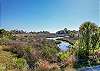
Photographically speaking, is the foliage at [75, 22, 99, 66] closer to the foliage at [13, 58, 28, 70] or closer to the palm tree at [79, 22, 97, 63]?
the palm tree at [79, 22, 97, 63]

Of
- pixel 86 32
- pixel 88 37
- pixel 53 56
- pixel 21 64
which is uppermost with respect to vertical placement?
pixel 86 32

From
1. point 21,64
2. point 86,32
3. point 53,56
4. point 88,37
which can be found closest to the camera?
point 21,64

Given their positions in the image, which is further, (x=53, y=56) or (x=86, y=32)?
(x=86, y=32)

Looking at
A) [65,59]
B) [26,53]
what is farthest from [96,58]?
[26,53]

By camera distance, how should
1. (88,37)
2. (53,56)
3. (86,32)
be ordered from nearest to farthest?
(53,56)
(88,37)
(86,32)

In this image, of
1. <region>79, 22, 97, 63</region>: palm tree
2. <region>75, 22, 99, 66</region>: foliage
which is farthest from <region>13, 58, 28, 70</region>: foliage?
<region>79, 22, 97, 63</region>: palm tree

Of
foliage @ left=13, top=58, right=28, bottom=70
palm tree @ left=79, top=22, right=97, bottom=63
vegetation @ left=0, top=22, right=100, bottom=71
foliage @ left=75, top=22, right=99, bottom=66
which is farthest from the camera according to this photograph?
palm tree @ left=79, top=22, right=97, bottom=63

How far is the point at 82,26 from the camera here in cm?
2625

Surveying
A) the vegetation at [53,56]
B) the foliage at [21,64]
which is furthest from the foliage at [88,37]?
the foliage at [21,64]

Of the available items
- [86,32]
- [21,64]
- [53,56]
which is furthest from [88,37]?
[21,64]

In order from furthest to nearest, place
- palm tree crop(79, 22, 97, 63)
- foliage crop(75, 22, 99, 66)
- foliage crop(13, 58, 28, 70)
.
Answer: palm tree crop(79, 22, 97, 63), foliage crop(75, 22, 99, 66), foliage crop(13, 58, 28, 70)

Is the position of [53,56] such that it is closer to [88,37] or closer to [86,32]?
[88,37]

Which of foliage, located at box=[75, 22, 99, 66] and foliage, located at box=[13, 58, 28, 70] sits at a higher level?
foliage, located at box=[75, 22, 99, 66]

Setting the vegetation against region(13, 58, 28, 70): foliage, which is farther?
the vegetation
